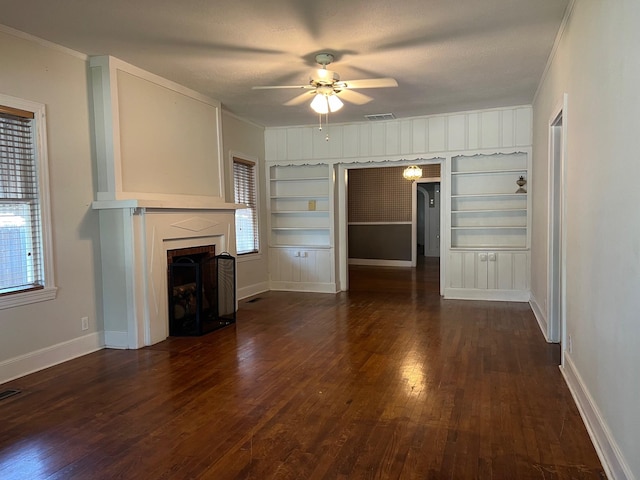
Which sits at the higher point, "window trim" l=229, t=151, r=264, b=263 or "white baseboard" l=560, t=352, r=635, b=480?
"window trim" l=229, t=151, r=264, b=263

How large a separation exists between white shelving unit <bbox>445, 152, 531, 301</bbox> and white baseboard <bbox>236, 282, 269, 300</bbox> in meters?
2.98

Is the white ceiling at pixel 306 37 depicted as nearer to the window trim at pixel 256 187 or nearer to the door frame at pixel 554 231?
the door frame at pixel 554 231

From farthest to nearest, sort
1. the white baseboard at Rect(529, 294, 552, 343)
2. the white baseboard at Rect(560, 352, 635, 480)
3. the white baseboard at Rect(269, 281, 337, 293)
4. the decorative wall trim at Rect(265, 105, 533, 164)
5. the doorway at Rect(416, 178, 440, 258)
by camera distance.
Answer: the doorway at Rect(416, 178, 440, 258)
the white baseboard at Rect(269, 281, 337, 293)
the decorative wall trim at Rect(265, 105, 533, 164)
the white baseboard at Rect(529, 294, 552, 343)
the white baseboard at Rect(560, 352, 635, 480)

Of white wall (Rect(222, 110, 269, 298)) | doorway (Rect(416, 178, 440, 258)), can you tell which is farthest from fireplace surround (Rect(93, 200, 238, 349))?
doorway (Rect(416, 178, 440, 258))

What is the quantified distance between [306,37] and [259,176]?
3.87m

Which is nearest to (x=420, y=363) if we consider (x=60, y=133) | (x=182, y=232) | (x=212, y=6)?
(x=182, y=232)

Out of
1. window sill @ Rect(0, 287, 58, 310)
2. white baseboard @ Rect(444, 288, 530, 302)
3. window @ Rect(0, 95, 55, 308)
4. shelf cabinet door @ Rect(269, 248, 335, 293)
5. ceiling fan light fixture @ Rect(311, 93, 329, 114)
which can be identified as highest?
ceiling fan light fixture @ Rect(311, 93, 329, 114)

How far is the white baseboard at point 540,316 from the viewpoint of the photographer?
15.0ft

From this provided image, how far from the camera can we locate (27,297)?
12.2ft

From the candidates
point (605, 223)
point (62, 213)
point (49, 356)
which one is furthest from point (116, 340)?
point (605, 223)

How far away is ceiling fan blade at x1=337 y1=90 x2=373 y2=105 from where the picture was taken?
548cm

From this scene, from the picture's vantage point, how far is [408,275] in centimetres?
945

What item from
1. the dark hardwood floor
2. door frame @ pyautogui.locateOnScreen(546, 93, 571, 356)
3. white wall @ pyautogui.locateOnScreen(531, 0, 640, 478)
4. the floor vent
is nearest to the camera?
white wall @ pyautogui.locateOnScreen(531, 0, 640, 478)

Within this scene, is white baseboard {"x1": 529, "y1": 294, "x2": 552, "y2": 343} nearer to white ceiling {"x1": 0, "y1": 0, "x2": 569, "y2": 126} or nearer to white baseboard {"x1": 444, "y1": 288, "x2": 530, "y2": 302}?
white baseboard {"x1": 444, "y1": 288, "x2": 530, "y2": 302}
